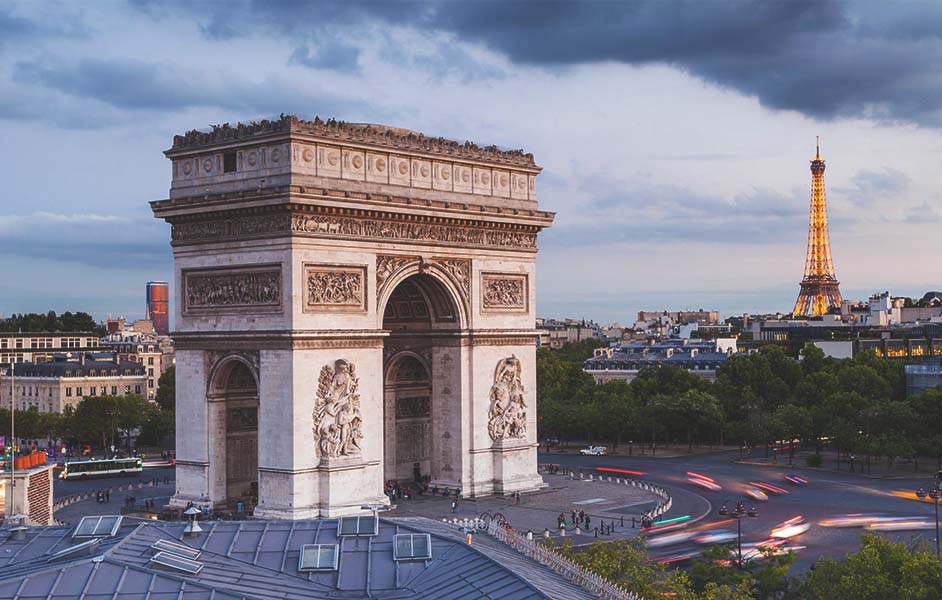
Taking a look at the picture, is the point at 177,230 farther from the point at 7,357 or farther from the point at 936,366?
the point at 7,357

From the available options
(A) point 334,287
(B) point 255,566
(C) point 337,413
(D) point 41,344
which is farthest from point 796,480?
(D) point 41,344

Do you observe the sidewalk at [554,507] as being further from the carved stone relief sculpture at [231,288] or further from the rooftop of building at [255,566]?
the rooftop of building at [255,566]

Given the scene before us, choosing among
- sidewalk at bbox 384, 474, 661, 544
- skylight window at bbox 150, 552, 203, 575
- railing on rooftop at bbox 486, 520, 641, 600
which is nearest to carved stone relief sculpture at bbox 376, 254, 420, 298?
sidewalk at bbox 384, 474, 661, 544

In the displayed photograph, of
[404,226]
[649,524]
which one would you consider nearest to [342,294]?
[404,226]

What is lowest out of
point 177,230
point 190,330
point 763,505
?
point 763,505

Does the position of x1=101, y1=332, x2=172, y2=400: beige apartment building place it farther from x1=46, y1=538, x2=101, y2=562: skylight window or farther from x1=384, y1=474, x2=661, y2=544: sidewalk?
x1=46, y1=538, x2=101, y2=562: skylight window

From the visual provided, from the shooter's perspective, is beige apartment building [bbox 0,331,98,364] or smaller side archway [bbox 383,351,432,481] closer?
smaller side archway [bbox 383,351,432,481]
